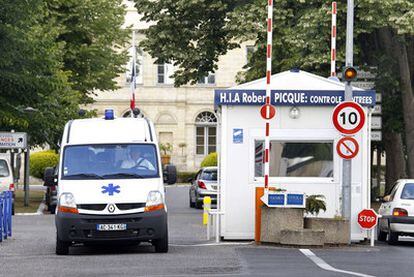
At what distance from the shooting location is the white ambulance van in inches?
830

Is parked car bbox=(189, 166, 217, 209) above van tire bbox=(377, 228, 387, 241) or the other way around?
above

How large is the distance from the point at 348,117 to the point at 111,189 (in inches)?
199

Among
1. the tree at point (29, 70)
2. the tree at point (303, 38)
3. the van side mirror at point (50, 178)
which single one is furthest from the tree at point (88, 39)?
the van side mirror at point (50, 178)

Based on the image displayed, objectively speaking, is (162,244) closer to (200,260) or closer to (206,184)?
(200,260)

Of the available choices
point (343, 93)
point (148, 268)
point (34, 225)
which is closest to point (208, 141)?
point (34, 225)

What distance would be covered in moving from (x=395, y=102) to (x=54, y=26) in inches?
602

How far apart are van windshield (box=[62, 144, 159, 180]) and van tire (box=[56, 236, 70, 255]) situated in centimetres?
110

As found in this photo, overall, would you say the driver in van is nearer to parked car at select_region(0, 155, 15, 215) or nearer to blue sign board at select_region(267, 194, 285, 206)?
blue sign board at select_region(267, 194, 285, 206)

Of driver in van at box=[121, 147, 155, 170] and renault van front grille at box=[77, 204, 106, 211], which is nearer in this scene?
renault van front grille at box=[77, 204, 106, 211]

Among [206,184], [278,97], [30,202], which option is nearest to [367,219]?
[278,97]

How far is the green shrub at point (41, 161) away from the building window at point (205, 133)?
50.0 feet

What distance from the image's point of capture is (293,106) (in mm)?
24828

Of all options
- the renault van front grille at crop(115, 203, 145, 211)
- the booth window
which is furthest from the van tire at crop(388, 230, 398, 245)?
the renault van front grille at crop(115, 203, 145, 211)

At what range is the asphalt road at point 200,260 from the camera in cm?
1786
